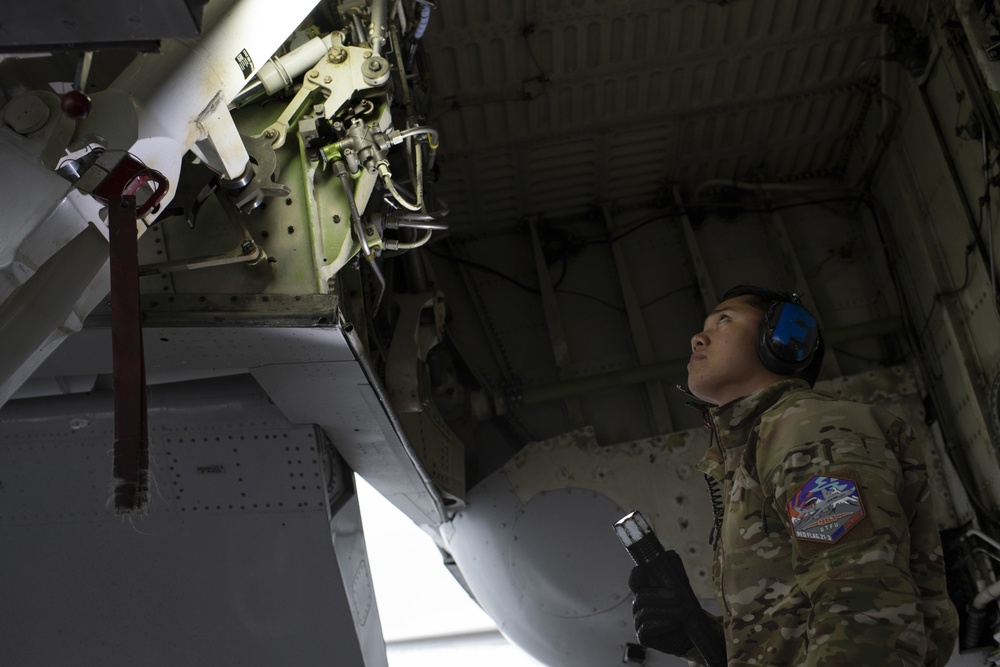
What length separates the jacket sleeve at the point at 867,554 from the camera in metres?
1.42

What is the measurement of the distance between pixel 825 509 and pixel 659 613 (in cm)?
54

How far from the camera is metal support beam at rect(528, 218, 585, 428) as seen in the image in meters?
4.47

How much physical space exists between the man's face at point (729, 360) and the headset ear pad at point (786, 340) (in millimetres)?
36

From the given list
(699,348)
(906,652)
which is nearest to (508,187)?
(699,348)

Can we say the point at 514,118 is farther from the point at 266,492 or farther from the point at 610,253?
the point at 266,492

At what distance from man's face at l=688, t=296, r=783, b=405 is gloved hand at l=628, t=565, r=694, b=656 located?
40cm

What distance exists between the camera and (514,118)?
4.34 m

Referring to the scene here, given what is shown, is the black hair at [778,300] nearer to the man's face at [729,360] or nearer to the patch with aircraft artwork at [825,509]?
the man's face at [729,360]

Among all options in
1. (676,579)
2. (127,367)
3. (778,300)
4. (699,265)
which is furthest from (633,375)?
(127,367)

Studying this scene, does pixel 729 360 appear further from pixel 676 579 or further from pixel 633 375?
pixel 633 375

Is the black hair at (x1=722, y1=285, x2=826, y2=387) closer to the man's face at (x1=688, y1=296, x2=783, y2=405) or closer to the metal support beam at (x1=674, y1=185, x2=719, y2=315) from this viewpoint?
the man's face at (x1=688, y1=296, x2=783, y2=405)

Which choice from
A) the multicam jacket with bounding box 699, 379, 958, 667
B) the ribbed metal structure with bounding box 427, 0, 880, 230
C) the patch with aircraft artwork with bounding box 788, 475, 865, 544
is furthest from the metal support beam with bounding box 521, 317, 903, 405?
the patch with aircraft artwork with bounding box 788, 475, 865, 544

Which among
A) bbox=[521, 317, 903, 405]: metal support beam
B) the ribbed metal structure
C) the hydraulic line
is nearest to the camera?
the hydraulic line

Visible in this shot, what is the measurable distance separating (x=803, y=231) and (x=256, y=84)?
3032 millimetres
